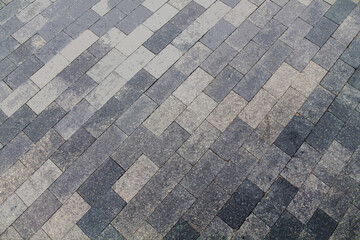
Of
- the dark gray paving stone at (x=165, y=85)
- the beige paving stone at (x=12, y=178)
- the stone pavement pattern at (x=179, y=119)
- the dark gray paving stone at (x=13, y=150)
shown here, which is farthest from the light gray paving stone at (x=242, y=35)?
the beige paving stone at (x=12, y=178)

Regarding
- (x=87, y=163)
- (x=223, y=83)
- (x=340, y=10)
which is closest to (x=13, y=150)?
(x=87, y=163)

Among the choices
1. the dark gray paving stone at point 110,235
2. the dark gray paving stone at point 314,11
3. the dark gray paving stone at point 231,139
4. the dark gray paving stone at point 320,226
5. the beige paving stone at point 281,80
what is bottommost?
the dark gray paving stone at point 320,226

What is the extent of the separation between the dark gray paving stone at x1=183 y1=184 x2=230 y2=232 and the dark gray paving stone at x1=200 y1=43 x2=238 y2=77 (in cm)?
199

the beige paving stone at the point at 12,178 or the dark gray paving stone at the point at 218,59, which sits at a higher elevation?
the dark gray paving stone at the point at 218,59

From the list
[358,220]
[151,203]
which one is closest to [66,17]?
[151,203]

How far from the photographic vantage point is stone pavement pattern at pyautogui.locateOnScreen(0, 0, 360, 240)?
4.31 metres

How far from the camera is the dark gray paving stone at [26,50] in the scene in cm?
544

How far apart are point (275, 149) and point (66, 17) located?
4.54 m

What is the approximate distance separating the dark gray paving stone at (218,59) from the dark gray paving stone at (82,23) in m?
2.31

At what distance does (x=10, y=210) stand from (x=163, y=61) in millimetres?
3368

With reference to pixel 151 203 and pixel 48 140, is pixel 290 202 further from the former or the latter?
pixel 48 140

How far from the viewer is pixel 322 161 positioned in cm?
454

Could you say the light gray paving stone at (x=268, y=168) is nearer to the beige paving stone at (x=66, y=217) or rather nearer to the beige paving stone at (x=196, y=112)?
the beige paving stone at (x=196, y=112)

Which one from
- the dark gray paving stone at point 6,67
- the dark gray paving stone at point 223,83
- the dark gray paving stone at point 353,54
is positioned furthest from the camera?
the dark gray paving stone at point 6,67
